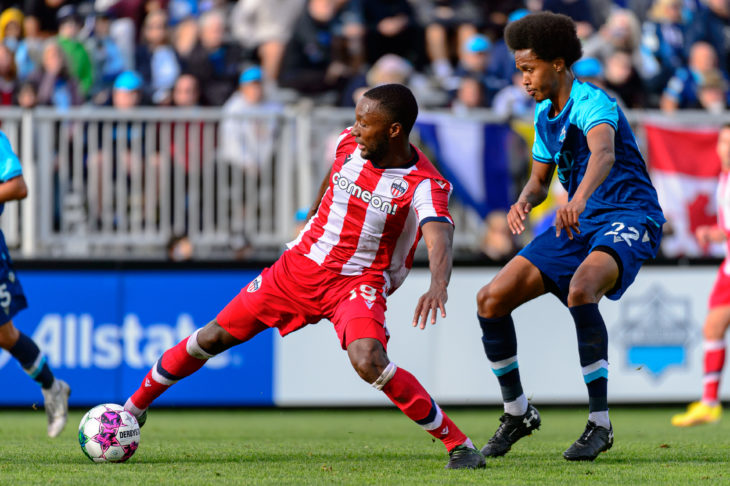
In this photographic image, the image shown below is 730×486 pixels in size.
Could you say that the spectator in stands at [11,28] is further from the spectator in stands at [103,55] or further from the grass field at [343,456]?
the grass field at [343,456]

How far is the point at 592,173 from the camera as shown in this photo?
5781 mm

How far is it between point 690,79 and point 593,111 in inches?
321

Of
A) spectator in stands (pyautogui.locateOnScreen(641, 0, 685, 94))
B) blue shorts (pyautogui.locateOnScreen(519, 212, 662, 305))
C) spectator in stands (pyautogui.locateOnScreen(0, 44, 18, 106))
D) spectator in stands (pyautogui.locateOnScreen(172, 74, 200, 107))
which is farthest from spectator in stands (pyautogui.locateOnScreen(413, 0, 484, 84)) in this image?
blue shorts (pyautogui.locateOnScreen(519, 212, 662, 305))

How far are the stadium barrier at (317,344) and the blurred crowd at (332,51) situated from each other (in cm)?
209

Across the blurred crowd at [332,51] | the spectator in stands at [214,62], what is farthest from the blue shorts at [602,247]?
the spectator in stands at [214,62]

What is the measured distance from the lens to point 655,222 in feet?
20.4

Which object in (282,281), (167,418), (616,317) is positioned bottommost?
(167,418)

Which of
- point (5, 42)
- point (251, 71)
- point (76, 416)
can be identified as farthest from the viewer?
point (5, 42)

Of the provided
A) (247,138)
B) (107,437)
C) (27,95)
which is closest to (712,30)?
(247,138)

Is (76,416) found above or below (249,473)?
below

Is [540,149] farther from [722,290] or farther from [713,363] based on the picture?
[713,363]

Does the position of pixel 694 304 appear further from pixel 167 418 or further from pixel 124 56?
pixel 124 56

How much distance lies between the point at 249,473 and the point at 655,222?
2.52 meters

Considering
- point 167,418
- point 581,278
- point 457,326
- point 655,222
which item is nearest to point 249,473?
point 581,278
